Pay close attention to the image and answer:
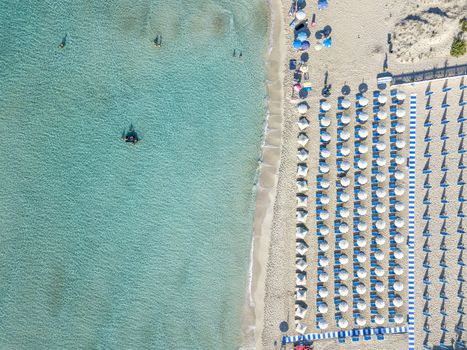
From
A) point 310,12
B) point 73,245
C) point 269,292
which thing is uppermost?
point 310,12

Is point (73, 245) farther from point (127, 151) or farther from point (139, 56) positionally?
point (139, 56)

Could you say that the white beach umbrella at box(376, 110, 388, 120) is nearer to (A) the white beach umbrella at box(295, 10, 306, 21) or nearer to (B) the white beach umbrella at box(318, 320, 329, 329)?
(A) the white beach umbrella at box(295, 10, 306, 21)

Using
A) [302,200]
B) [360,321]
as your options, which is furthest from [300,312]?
[302,200]

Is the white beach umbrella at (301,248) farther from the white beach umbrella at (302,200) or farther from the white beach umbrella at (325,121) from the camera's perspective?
the white beach umbrella at (325,121)

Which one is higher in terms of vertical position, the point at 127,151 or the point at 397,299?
the point at 127,151

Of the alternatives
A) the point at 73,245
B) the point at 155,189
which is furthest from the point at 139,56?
the point at 73,245
